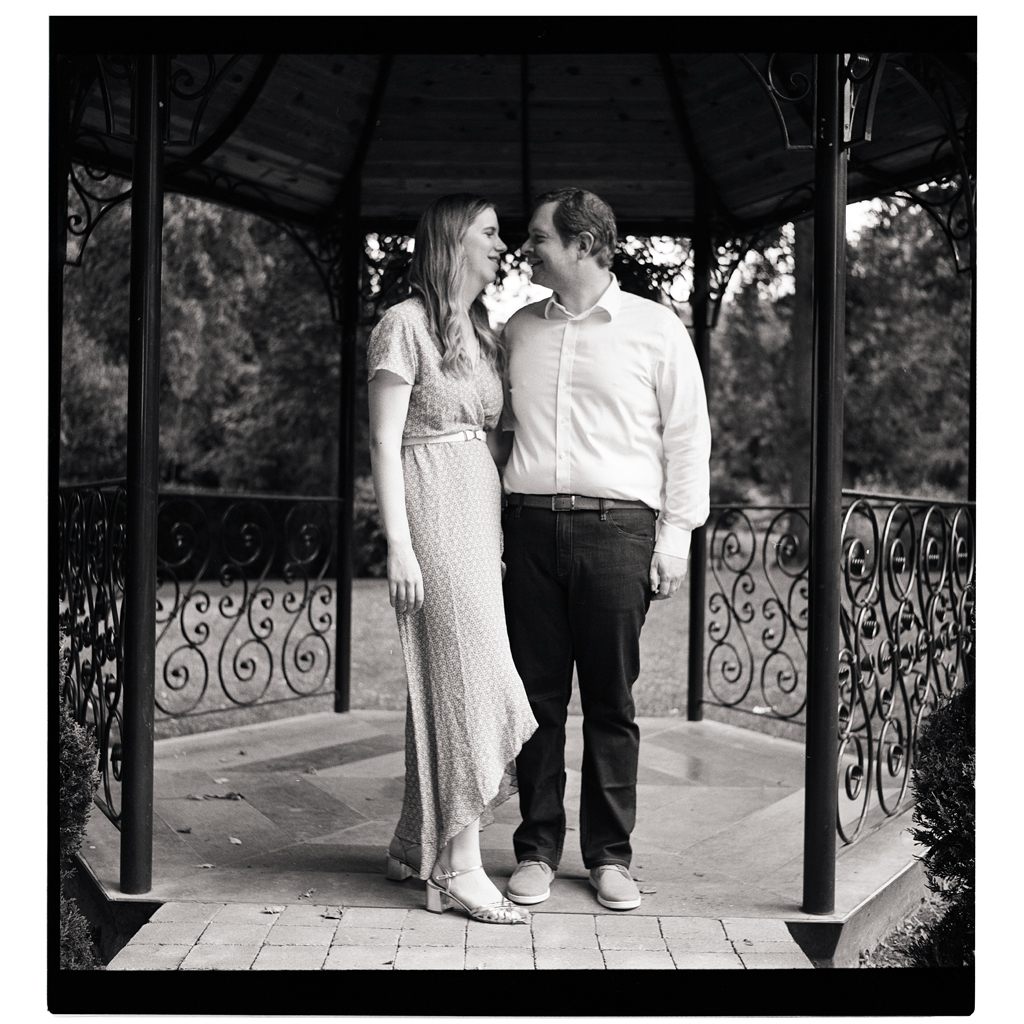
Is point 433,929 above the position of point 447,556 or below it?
below

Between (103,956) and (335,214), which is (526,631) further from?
(335,214)

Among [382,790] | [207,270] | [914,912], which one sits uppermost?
[207,270]

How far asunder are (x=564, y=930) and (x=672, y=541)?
1142 mm

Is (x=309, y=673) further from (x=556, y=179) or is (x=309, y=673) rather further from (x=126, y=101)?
(x=126, y=101)

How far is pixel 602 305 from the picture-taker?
312cm

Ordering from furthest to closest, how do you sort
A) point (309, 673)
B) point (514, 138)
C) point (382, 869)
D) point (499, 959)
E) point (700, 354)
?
point (309, 673), point (700, 354), point (514, 138), point (382, 869), point (499, 959)

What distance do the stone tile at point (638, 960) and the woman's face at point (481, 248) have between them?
1.89 meters

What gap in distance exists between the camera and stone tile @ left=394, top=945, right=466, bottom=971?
2.72 m

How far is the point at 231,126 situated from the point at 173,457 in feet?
37.1

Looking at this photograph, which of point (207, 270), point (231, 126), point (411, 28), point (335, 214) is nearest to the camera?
point (411, 28)

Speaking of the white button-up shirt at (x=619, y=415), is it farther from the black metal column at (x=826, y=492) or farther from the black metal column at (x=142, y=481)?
the black metal column at (x=142, y=481)

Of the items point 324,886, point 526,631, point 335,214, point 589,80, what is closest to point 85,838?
point 324,886

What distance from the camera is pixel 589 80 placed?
482cm

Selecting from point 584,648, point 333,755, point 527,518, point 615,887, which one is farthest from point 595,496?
point 333,755
